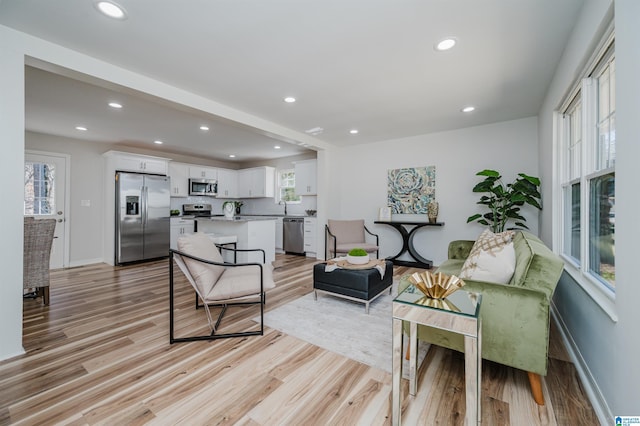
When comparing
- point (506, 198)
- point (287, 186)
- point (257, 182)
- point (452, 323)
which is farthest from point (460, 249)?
point (257, 182)

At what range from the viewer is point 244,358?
1.96 meters

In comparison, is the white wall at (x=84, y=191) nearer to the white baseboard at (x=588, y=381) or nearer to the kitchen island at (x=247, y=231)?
the kitchen island at (x=247, y=231)

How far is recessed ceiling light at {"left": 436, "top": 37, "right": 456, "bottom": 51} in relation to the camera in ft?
7.09

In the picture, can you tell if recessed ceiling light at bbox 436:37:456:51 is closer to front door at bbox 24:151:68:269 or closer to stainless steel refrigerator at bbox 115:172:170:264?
stainless steel refrigerator at bbox 115:172:170:264

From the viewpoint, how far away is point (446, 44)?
221cm

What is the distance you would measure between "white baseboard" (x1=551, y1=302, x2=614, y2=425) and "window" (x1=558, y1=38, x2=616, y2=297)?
1.64 feet

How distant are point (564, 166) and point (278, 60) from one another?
2.96 m

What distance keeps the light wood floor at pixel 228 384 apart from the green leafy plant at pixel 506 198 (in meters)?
1.84

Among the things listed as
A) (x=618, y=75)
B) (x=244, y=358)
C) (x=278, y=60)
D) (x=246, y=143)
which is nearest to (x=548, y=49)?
(x=618, y=75)

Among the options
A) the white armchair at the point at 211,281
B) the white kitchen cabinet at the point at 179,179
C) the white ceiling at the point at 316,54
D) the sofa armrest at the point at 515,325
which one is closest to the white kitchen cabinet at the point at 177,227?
the white kitchen cabinet at the point at 179,179

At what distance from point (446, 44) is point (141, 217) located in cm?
585

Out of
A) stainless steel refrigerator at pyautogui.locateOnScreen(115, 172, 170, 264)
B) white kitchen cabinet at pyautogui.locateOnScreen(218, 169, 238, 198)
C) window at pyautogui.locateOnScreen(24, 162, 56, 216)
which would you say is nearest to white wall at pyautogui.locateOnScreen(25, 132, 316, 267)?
window at pyautogui.locateOnScreen(24, 162, 56, 216)

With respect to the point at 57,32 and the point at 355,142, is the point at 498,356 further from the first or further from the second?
the point at 355,142

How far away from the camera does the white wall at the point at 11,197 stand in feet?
6.35
